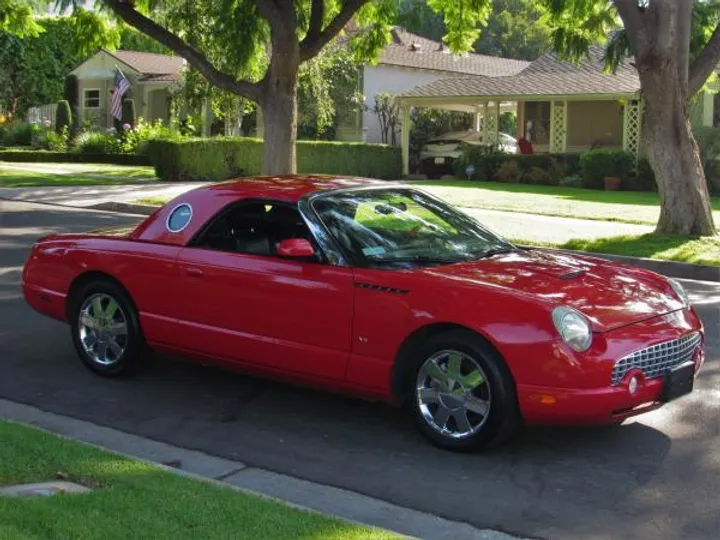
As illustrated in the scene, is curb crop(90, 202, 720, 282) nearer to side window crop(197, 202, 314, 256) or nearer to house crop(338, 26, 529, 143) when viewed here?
side window crop(197, 202, 314, 256)

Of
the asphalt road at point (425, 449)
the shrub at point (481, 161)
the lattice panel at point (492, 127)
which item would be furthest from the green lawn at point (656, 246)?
the lattice panel at point (492, 127)

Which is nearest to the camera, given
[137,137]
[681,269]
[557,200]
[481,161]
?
[681,269]

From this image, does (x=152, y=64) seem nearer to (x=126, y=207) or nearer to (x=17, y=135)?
(x=17, y=135)

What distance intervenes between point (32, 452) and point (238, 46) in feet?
53.2

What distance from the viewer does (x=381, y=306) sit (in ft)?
18.4

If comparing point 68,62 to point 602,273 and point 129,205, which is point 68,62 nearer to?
point 129,205

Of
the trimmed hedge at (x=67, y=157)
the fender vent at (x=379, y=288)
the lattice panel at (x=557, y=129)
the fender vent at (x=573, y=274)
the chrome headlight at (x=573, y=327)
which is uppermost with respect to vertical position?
the lattice panel at (x=557, y=129)

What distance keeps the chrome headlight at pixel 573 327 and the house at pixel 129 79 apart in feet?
139

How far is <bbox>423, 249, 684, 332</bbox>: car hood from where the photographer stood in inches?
209

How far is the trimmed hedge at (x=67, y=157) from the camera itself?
35.9 metres

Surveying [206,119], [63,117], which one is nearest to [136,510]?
[206,119]

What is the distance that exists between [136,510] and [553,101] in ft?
104

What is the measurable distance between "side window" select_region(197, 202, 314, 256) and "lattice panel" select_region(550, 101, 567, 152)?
28855 millimetres

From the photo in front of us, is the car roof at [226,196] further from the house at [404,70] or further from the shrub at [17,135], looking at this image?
the shrub at [17,135]
